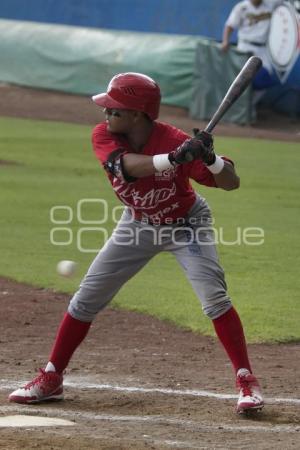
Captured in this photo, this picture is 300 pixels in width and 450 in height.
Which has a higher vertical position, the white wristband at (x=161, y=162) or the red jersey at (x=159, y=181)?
the white wristband at (x=161, y=162)

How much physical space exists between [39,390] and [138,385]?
0.66m

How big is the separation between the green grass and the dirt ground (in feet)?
1.50

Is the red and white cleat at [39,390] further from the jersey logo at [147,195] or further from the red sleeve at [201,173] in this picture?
the red sleeve at [201,173]

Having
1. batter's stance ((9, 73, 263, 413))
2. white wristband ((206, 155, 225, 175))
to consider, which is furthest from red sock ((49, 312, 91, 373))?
white wristband ((206, 155, 225, 175))

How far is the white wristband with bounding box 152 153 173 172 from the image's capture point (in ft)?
18.0

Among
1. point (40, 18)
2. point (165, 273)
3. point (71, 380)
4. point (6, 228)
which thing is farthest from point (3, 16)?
Answer: point (71, 380)

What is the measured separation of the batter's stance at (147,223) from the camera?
5.75 metres

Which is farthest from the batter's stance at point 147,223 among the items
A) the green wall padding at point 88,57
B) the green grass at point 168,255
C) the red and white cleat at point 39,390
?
the green wall padding at point 88,57

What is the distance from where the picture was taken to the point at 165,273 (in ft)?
33.6

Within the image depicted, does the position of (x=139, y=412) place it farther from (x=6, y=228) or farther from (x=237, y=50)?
(x=237, y=50)

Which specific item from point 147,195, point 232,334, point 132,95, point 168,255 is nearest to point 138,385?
point 232,334

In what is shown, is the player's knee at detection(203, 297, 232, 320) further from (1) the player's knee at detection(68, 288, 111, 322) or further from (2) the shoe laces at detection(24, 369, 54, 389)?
(2) the shoe laces at detection(24, 369, 54, 389)

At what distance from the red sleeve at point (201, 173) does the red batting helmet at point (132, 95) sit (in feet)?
1.09

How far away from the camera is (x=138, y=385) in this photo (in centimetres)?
641
